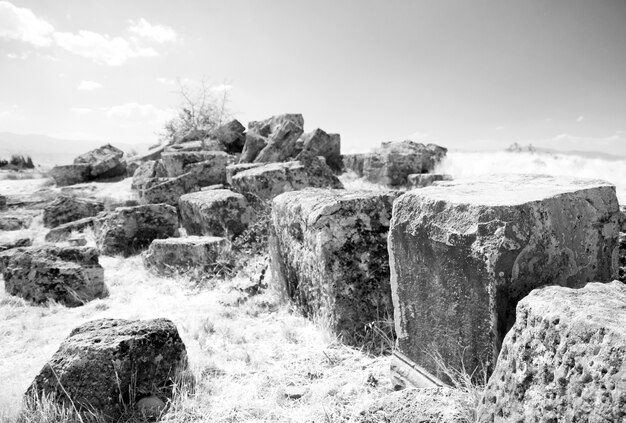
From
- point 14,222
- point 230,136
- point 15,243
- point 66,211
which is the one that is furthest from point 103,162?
point 15,243

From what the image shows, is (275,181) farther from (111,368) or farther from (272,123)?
(272,123)

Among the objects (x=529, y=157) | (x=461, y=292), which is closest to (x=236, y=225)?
(x=461, y=292)

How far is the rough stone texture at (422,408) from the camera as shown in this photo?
1.65 m

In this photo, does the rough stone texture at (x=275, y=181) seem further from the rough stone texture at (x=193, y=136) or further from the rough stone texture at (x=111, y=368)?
the rough stone texture at (x=193, y=136)

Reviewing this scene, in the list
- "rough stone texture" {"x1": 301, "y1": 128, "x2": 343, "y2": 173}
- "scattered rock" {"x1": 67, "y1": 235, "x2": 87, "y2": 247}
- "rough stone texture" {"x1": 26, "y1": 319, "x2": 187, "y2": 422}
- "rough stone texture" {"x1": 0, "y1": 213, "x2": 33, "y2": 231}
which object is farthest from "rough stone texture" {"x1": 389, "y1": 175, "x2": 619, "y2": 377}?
"rough stone texture" {"x1": 301, "y1": 128, "x2": 343, "y2": 173}

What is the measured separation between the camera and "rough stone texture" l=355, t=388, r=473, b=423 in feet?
5.42

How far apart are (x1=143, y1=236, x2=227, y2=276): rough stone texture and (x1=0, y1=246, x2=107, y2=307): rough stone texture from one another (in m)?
0.69

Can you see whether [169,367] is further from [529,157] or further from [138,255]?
[529,157]

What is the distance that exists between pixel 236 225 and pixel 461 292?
4.93 metres

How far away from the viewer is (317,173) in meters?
7.57

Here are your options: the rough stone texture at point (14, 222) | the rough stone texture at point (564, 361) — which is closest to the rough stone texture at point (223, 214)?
the rough stone texture at point (564, 361)

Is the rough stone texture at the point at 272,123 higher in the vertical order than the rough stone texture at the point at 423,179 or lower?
higher

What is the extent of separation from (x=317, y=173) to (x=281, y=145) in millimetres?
3553

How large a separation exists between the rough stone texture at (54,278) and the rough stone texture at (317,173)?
3488mm
